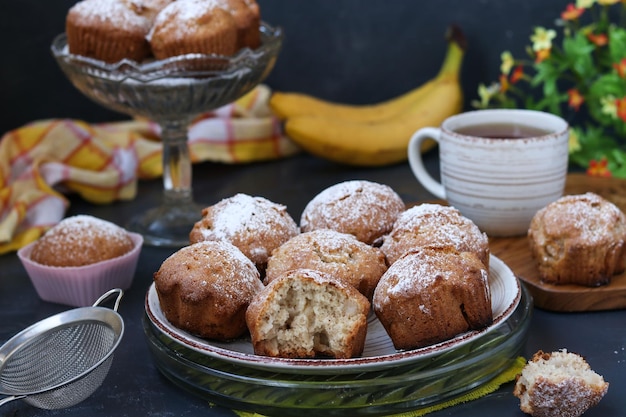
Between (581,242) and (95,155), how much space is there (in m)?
1.33

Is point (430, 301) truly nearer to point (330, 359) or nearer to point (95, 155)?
point (330, 359)

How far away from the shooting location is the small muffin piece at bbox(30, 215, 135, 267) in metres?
1.68

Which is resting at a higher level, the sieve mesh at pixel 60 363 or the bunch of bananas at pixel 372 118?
the sieve mesh at pixel 60 363

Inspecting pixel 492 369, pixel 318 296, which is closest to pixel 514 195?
pixel 492 369

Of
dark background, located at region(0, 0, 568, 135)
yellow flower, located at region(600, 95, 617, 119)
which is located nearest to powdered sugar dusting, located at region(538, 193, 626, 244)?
yellow flower, located at region(600, 95, 617, 119)

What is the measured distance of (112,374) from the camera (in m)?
1.41

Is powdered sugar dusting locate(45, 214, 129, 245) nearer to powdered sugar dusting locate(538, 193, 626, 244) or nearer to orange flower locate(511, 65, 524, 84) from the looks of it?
powdered sugar dusting locate(538, 193, 626, 244)

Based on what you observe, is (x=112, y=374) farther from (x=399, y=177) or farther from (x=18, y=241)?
(x=399, y=177)

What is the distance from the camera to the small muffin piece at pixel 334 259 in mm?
1359

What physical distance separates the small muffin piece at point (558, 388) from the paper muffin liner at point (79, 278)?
806 millimetres

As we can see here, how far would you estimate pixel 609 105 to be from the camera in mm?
2121

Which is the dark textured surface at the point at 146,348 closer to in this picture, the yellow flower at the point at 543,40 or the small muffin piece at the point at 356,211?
the small muffin piece at the point at 356,211

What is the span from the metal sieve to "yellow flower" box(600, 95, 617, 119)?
4.26 ft

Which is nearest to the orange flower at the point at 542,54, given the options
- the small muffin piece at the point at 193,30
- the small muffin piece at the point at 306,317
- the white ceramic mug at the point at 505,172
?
the white ceramic mug at the point at 505,172
